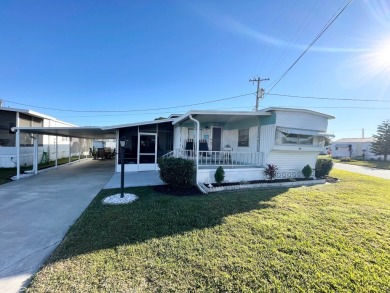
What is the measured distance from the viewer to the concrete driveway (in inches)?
99.3

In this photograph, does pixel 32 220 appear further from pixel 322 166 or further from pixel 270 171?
pixel 322 166

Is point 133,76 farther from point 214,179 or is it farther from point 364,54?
point 364,54

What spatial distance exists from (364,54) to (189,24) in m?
7.91

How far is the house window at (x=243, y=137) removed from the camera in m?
9.70

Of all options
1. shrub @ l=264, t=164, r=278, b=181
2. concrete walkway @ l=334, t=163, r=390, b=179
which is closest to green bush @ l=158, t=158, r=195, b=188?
shrub @ l=264, t=164, r=278, b=181

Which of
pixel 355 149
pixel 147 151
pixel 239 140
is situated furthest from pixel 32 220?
pixel 355 149

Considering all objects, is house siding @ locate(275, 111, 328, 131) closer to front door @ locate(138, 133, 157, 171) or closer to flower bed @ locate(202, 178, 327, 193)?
flower bed @ locate(202, 178, 327, 193)

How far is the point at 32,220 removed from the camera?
13.4 feet

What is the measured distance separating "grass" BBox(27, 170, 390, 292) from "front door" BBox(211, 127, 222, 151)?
6041 millimetres

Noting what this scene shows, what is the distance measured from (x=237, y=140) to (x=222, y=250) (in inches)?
325

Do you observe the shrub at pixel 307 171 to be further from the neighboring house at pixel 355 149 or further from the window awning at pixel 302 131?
the neighboring house at pixel 355 149

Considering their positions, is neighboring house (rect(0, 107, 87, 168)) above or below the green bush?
above

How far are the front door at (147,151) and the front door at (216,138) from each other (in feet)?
11.7

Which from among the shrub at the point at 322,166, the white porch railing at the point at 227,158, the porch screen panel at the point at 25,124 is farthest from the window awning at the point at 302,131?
the porch screen panel at the point at 25,124
